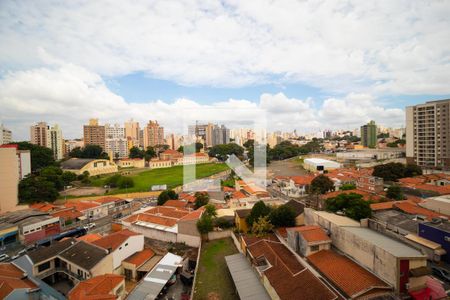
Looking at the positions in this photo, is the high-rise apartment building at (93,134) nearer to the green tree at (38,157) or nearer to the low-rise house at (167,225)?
the green tree at (38,157)

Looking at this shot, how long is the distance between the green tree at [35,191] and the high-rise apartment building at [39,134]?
26709mm

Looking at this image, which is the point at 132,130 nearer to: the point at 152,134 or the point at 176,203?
the point at 152,134

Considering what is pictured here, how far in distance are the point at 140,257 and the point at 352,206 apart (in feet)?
24.6

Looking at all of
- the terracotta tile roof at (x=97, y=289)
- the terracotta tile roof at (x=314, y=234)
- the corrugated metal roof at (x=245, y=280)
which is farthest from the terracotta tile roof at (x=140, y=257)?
the terracotta tile roof at (x=314, y=234)

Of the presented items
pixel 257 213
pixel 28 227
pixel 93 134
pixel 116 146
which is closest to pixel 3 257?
pixel 28 227

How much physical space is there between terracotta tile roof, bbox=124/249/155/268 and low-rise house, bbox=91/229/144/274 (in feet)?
0.45

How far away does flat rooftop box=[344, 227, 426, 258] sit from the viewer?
17.2 feet

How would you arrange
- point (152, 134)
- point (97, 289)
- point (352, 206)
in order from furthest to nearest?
1. point (152, 134)
2. point (352, 206)
3. point (97, 289)

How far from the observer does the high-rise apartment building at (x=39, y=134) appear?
3816 centimetres

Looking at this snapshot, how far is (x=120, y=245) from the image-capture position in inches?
326

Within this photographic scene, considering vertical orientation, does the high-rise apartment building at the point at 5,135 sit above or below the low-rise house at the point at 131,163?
above

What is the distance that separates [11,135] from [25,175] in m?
28.0

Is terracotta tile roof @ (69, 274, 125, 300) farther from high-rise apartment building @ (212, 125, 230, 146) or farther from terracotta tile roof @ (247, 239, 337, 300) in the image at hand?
high-rise apartment building @ (212, 125, 230, 146)

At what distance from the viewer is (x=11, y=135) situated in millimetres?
39312
